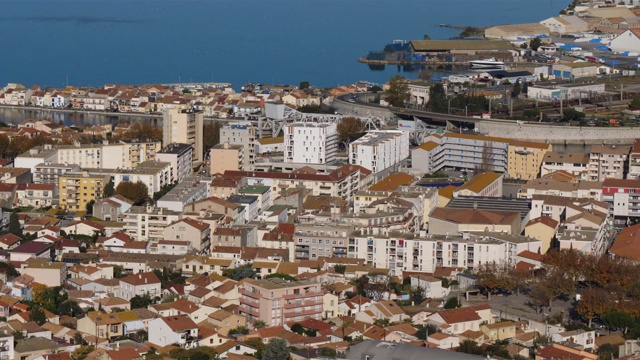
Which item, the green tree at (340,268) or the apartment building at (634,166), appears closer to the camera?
the green tree at (340,268)

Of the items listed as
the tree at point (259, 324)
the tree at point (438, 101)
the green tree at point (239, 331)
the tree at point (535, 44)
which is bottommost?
Answer: the green tree at point (239, 331)

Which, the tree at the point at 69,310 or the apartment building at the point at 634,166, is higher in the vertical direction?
the apartment building at the point at 634,166

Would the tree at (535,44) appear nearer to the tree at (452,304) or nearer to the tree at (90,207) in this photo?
the tree at (90,207)

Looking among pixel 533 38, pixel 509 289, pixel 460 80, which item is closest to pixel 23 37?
pixel 533 38

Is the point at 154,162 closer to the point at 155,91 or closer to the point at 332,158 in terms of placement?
the point at 332,158

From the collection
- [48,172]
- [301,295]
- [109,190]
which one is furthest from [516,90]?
[301,295]

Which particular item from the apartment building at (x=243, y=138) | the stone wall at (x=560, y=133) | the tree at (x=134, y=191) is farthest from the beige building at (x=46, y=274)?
the stone wall at (x=560, y=133)
